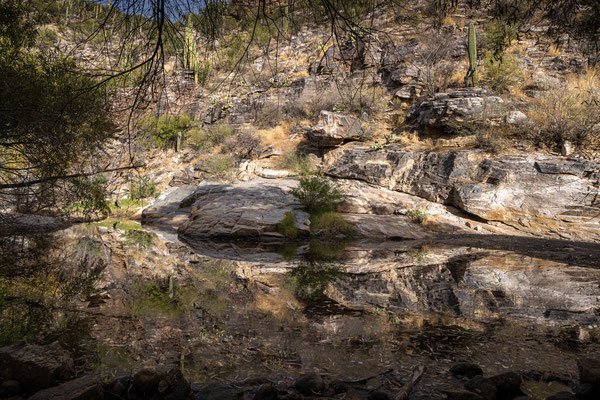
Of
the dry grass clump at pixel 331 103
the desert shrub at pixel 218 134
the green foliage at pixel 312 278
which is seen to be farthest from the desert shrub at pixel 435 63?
the green foliage at pixel 312 278

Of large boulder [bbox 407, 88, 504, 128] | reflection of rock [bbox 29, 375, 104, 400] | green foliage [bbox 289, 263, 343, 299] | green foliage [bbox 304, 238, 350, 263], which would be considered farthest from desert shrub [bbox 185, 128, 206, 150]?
reflection of rock [bbox 29, 375, 104, 400]

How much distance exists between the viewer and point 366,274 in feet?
16.1

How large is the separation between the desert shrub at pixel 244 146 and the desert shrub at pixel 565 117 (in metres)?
12.1

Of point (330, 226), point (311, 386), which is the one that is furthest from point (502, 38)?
point (330, 226)

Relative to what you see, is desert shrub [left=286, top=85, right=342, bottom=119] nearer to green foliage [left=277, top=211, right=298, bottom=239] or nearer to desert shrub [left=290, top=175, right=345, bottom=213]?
desert shrub [left=290, top=175, right=345, bottom=213]

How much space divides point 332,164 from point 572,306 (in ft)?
39.2

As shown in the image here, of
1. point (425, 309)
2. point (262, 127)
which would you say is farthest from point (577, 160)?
point (262, 127)

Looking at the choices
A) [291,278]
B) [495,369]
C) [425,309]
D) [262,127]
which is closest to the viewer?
[495,369]

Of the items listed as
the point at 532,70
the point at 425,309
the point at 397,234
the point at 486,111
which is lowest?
the point at 397,234

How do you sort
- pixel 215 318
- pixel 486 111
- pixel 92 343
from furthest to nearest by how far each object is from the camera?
pixel 486 111, pixel 215 318, pixel 92 343

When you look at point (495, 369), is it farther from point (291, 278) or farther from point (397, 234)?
point (397, 234)

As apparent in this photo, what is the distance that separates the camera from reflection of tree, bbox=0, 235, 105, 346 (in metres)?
2.37

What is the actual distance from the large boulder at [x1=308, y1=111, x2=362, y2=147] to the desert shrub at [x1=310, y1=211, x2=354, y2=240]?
20.1 feet

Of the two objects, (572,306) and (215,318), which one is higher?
(215,318)
